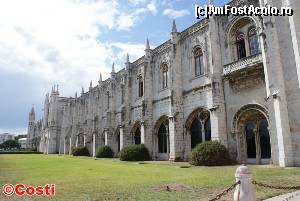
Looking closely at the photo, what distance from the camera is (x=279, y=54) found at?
14.8m

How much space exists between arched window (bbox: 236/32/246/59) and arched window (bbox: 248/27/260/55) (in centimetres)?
56

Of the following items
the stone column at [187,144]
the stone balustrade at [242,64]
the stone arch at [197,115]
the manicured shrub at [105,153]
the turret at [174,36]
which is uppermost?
the turret at [174,36]

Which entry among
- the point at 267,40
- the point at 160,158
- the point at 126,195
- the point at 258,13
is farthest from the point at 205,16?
the point at 126,195

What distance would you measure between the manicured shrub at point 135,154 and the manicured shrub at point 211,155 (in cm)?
846

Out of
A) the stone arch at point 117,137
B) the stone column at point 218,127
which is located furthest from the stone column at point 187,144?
the stone arch at point 117,137

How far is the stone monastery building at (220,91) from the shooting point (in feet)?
47.1

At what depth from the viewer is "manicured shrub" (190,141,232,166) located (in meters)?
17.1

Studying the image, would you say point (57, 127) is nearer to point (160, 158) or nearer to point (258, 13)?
point (160, 158)

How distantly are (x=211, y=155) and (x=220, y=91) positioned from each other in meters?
4.95

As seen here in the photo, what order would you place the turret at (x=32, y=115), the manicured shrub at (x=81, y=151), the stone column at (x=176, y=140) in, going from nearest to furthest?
the stone column at (x=176, y=140)
the manicured shrub at (x=81, y=151)
the turret at (x=32, y=115)

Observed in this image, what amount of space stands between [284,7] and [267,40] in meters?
1.94

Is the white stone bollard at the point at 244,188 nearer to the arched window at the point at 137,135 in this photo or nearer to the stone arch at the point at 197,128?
the stone arch at the point at 197,128

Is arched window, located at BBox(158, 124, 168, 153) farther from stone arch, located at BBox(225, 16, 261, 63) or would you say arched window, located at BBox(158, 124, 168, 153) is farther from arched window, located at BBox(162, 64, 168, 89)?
stone arch, located at BBox(225, 16, 261, 63)

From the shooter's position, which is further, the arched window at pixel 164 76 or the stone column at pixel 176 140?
the arched window at pixel 164 76
